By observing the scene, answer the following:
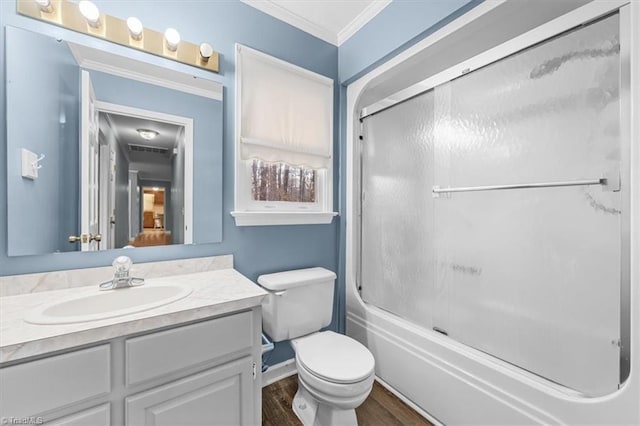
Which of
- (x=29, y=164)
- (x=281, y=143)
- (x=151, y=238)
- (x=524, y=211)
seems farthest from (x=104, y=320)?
(x=524, y=211)

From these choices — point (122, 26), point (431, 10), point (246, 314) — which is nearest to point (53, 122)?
point (122, 26)

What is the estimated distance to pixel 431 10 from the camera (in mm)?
1396

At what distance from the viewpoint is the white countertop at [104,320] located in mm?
740

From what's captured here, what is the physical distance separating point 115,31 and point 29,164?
2.39ft

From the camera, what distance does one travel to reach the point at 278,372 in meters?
1.84

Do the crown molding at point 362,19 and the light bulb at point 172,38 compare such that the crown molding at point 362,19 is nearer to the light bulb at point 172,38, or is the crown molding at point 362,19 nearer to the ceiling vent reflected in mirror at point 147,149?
the light bulb at point 172,38

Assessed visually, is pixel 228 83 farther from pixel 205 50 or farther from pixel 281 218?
pixel 281 218

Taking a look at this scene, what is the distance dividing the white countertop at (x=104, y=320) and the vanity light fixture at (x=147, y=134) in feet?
2.41

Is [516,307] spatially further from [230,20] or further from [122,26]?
[122,26]

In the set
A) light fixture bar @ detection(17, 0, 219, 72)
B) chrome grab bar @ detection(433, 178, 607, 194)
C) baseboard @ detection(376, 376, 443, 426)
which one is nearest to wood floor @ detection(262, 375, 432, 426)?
baseboard @ detection(376, 376, 443, 426)

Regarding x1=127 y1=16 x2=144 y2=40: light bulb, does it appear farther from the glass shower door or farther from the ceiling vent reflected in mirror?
the glass shower door

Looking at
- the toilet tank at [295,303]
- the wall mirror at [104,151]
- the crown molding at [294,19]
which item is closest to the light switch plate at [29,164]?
the wall mirror at [104,151]

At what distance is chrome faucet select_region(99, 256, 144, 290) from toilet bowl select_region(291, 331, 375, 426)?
90cm

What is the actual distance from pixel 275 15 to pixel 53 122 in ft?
4.55
